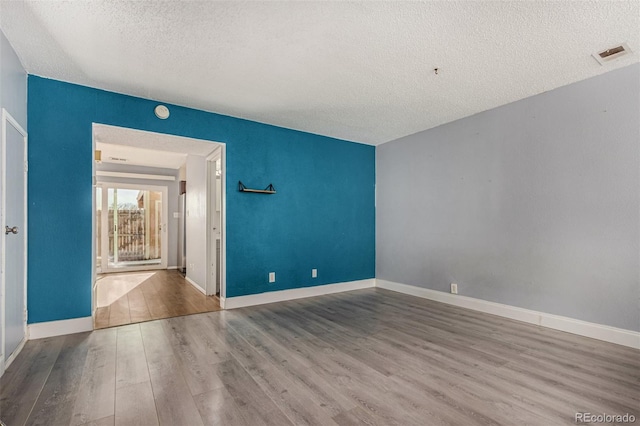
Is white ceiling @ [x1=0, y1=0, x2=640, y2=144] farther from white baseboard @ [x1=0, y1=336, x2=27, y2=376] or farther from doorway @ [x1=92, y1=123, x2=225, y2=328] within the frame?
white baseboard @ [x1=0, y1=336, x2=27, y2=376]

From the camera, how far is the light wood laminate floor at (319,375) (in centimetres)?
178

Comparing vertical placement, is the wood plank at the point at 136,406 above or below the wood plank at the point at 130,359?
above

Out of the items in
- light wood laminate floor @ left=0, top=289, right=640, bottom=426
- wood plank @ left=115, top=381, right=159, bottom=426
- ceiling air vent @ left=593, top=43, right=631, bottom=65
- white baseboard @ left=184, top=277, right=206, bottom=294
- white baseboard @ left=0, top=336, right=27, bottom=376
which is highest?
ceiling air vent @ left=593, top=43, right=631, bottom=65

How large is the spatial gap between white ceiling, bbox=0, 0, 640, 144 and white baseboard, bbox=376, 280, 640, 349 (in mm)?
2442

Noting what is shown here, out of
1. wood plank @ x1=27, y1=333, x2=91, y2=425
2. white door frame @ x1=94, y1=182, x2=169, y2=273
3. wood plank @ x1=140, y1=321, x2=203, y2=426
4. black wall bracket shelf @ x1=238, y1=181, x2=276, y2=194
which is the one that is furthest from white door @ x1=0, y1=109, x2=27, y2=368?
white door frame @ x1=94, y1=182, x2=169, y2=273

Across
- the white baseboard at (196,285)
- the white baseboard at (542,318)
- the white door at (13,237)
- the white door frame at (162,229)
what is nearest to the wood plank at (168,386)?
the white door at (13,237)

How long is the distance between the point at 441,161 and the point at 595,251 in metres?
2.09

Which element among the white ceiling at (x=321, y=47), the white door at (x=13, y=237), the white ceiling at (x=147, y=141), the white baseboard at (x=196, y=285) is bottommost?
the white baseboard at (x=196, y=285)

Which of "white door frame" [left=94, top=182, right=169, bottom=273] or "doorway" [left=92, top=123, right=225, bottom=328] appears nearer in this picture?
"doorway" [left=92, top=123, right=225, bottom=328]

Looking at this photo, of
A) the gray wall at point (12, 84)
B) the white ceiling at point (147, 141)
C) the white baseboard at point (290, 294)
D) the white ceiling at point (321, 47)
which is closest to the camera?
the white ceiling at point (321, 47)

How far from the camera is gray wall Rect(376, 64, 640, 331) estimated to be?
2822mm

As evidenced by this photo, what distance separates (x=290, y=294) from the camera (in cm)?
454

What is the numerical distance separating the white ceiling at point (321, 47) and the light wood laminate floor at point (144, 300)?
2.59 metres

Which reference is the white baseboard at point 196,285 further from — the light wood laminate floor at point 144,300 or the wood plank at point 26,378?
the wood plank at point 26,378
